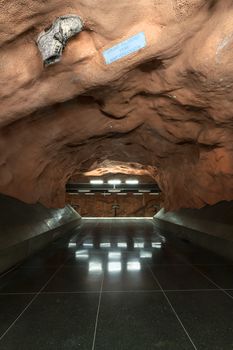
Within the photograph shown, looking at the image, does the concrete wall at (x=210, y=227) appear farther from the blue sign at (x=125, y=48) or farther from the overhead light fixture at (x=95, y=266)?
the blue sign at (x=125, y=48)

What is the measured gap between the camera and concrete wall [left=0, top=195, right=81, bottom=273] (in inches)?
149

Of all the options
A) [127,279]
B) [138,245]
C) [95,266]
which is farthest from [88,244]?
[127,279]

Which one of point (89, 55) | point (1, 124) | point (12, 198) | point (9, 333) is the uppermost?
point (89, 55)

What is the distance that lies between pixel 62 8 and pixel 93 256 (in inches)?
146

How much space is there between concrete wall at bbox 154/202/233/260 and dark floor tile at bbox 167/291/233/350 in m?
1.67

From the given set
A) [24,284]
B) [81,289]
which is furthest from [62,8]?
[24,284]

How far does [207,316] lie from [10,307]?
1.93m

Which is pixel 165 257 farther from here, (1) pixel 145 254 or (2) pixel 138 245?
(2) pixel 138 245

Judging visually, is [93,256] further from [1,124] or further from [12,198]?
[1,124]

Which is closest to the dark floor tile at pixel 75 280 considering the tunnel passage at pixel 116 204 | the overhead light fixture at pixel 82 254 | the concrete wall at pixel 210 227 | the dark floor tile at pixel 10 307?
the dark floor tile at pixel 10 307

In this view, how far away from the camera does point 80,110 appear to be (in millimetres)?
4074

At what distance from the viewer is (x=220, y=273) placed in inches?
138

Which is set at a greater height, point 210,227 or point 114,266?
point 210,227

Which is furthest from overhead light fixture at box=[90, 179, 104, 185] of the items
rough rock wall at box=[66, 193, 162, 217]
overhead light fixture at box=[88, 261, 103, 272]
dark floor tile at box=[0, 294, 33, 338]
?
dark floor tile at box=[0, 294, 33, 338]
